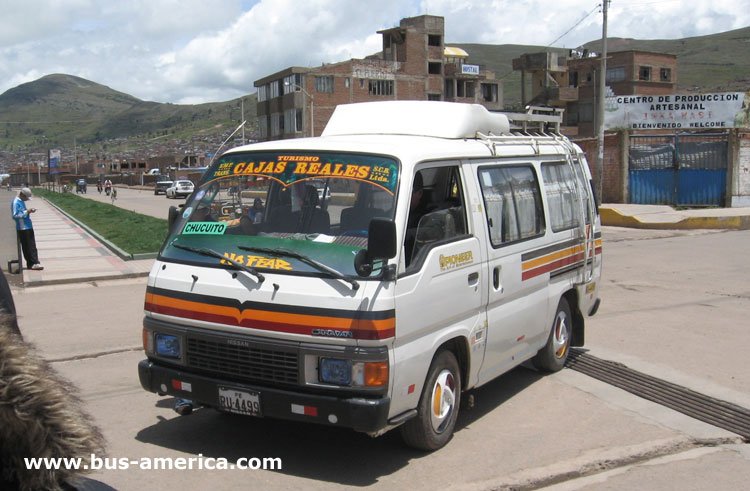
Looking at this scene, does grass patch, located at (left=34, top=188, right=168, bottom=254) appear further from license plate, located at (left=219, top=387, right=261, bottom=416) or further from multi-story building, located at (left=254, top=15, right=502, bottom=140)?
multi-story building, located at (left=254, top=15, right=502, bottom=140)

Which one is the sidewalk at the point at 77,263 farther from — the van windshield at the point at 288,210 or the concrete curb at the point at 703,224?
the concrete curb at the point at 703,224

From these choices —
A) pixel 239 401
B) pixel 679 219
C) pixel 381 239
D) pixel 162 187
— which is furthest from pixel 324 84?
pixel 381 239

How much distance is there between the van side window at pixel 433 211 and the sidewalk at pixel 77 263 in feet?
30.7

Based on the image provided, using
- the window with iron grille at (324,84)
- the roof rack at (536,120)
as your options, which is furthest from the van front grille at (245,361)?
the window with iron grille at (324,84)

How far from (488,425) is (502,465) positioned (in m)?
0.82

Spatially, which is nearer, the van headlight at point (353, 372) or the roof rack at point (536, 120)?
the van headlight at point (353, 372)

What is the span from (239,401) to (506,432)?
2091 millimetres

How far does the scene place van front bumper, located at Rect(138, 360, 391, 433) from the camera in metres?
4.47

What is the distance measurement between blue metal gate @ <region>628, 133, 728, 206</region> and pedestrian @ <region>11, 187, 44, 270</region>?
66.2 feet

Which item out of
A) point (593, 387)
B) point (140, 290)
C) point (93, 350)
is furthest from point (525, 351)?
point (140, 290)

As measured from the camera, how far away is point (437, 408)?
16.9 feet

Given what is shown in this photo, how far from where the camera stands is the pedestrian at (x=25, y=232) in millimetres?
14477

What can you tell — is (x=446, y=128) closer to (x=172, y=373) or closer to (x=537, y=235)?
(x=537, y=235)

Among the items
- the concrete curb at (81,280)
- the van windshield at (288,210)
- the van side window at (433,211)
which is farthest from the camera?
the concrete curb at (81,280)
